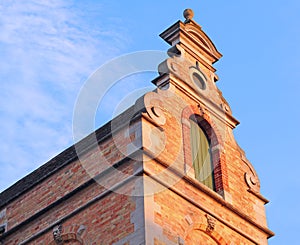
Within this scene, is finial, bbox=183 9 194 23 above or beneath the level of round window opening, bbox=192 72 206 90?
above

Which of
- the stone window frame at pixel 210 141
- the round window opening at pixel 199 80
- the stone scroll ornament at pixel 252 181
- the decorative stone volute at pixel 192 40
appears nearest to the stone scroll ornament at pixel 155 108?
the stone window frame at pixel 210 141

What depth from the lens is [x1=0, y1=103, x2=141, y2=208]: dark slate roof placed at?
21.9 meters

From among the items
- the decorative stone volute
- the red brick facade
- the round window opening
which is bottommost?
the red brick facade

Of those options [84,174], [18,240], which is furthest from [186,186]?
[18,240]

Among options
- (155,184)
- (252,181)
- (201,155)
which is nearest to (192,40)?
(201,155)

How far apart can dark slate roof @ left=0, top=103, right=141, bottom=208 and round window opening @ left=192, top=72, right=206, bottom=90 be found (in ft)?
8.01

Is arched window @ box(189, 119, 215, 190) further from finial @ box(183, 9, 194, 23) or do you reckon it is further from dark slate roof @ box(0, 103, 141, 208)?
finial @ box(183, 9, 194, 23)

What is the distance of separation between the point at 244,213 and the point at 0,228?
647cm

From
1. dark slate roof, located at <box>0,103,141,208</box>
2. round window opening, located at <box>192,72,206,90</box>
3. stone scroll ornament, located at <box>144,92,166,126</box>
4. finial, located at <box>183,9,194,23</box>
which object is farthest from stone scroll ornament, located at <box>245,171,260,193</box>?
finial, located at <box>183,9,194,23</box>

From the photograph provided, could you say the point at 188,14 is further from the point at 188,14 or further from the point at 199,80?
the point at 199,80

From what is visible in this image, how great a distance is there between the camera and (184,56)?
79.3 ft

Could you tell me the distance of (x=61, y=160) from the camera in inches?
929

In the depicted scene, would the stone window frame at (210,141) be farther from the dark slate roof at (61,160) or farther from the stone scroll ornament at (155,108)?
the dark slate roof at (61,160)

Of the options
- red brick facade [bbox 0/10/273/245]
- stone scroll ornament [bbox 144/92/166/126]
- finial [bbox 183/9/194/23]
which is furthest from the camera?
finial [bbox 183/9/194/23]
